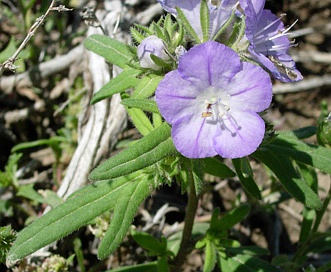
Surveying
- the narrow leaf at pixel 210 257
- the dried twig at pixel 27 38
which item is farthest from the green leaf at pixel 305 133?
the dried twig at pixel 27 38

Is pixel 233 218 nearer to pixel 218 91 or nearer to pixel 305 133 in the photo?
pixel 305 133

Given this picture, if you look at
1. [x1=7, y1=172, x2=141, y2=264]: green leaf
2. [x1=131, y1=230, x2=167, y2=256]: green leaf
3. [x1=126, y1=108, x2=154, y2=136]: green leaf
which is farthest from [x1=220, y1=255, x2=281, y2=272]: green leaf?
[x1=126, y1=108, x2=154, y2=136]: green leaf

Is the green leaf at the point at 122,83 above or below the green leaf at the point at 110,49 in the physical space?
below

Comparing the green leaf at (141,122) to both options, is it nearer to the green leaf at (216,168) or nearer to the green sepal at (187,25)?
the green leaf at (216,168)

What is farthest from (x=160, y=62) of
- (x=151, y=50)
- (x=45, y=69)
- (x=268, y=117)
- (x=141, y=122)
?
(x=268, y=117)

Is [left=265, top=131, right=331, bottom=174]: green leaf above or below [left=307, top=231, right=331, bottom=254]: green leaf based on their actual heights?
above

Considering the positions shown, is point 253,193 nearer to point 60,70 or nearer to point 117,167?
point 117,167

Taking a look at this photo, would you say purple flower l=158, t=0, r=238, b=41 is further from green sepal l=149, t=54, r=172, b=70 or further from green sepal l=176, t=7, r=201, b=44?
Result: green sepal l=149, t=54, r=172, b=70
